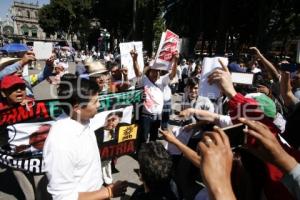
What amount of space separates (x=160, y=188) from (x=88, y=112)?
0.80 metres

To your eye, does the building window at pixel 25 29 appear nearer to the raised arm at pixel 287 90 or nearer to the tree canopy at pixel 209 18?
the tree canopy at pixel 209 18

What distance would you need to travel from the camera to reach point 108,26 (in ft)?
174

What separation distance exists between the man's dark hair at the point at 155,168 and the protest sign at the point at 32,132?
6.72ft

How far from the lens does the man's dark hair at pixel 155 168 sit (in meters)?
2.39

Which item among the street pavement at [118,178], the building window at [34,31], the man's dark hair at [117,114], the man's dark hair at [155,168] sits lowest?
the street pavement at [118,178]

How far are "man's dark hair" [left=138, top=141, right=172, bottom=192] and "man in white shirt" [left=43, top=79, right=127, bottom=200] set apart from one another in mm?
259

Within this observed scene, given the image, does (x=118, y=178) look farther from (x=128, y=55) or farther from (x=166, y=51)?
(x=128, y=55)

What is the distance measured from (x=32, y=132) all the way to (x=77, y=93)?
6.83 ft

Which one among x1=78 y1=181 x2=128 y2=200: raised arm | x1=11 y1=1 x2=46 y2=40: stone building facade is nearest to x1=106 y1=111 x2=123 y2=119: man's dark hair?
x1=78 y1=181 x2=128 y2=200: raised arm

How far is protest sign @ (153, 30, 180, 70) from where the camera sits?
5988 millimetres

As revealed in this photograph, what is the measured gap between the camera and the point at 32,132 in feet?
14.7

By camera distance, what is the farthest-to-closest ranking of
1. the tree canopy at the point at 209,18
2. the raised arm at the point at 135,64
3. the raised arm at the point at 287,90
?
1. the tree canopy at the point at 209,18
2. the raised arm at the point at 135,64
3. the raised arm at the point at 287,90

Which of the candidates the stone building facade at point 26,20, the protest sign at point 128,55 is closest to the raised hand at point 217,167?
the protest sign at point 128,55

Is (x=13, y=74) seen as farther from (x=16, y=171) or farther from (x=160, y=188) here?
(x=160, y=188)
